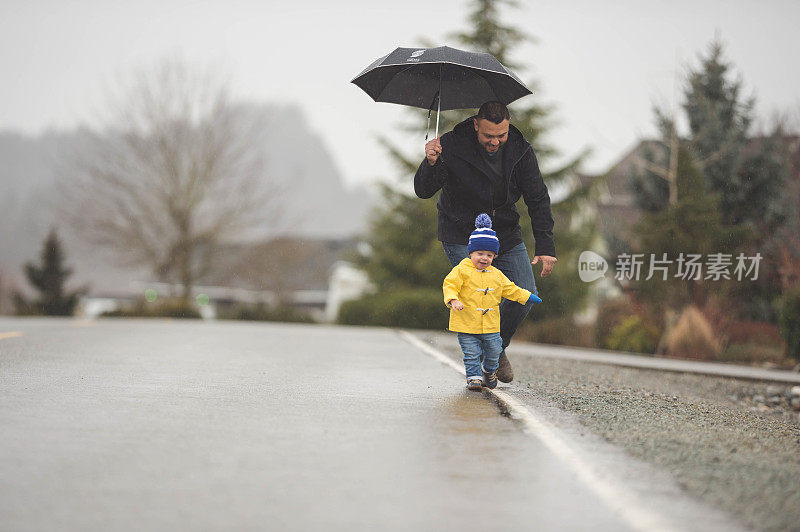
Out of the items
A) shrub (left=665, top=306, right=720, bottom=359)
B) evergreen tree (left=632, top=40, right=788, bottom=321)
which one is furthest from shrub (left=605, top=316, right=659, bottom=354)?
evergreen tree (left=632, top=40, right=788, bottom=321)

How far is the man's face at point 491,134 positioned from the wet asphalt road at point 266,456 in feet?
5.91

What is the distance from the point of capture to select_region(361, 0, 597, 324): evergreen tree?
94.9 feet

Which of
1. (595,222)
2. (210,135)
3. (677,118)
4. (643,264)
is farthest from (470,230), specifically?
(210,135)

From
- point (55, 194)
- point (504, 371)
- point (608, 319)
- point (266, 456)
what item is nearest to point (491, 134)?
point (504, 371)

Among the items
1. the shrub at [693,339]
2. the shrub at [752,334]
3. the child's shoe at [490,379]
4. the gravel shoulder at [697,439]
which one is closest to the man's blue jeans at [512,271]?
the child's shoe at [490,379]

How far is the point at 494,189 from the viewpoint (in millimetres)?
6887

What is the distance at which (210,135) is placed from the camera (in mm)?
39062

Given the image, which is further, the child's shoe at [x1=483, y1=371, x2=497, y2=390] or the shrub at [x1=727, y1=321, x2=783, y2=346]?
the shrub at [x1=727, y1=321, x2=783, y2=346]

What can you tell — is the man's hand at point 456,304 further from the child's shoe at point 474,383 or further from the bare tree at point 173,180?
the bare tree at point 173,180

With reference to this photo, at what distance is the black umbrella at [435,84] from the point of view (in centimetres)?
781

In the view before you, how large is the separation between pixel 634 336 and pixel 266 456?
615 inches

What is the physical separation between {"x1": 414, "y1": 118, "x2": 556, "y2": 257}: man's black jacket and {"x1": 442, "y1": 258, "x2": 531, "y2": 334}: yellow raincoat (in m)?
0.44

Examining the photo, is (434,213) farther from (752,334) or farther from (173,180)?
(173,180)

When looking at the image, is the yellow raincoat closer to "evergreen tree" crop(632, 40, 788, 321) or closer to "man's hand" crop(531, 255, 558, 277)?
"man's hand" crop(531, 255, 558, 277)
